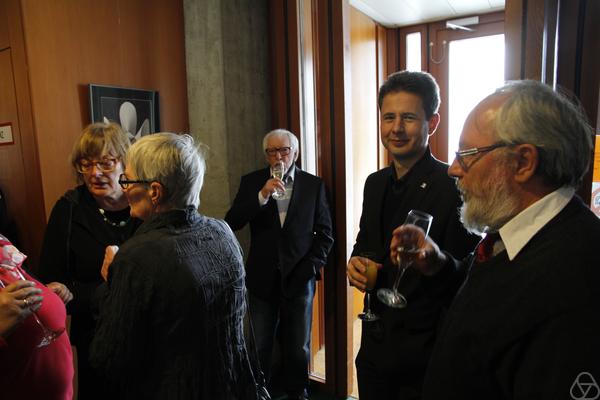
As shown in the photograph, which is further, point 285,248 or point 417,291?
point 285,248

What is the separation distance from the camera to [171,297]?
44.2 inches

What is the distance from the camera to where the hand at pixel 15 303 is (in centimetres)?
103

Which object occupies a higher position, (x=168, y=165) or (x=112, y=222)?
(x=168, y=165)

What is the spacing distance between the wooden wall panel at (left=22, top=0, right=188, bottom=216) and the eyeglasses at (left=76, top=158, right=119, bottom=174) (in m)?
0.48

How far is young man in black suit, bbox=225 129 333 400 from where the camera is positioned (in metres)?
2.28

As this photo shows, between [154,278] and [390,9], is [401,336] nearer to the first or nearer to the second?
[154,278]

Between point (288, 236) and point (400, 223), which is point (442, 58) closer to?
point (288, 236)

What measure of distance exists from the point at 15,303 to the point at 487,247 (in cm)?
123

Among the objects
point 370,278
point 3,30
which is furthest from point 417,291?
point 3,30

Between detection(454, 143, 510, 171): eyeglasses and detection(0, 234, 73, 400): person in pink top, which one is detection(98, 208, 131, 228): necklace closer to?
detection(0, 234, 73, 400): person in pink top

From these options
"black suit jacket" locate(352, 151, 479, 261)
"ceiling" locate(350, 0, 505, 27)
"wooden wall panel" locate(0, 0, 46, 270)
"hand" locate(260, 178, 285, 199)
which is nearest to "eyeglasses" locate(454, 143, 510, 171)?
"black suit jacket" locate(352, 151, 479, 261)

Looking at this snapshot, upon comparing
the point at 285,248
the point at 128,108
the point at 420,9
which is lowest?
the point at 285,248

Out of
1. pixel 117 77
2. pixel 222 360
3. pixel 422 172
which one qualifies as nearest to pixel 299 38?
pixel 117 77

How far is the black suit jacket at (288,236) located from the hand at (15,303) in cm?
→ 131
